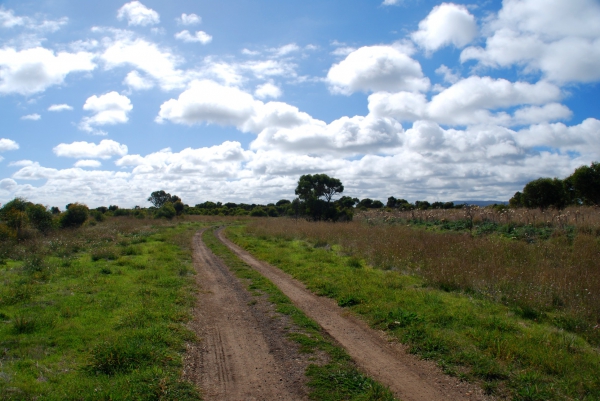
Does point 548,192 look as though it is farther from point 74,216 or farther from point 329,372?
point 74,216

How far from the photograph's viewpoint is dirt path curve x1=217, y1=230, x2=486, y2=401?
4.78 m

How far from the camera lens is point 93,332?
22.4 feet

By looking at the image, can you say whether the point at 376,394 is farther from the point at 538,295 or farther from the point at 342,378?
the point at 538,295

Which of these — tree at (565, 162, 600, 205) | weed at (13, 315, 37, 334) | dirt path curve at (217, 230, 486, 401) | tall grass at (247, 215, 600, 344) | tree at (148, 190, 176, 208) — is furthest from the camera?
tree at (148, 190, 176, 208)

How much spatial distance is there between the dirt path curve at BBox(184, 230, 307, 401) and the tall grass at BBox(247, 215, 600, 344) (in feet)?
16.5

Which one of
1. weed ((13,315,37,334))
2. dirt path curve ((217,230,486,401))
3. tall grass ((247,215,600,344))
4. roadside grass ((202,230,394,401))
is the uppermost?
tall grass ((247,215,600,344))

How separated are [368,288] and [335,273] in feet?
8.31

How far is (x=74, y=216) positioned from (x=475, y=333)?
3057 cm

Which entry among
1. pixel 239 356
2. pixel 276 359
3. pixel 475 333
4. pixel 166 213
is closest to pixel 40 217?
pixel 239 356

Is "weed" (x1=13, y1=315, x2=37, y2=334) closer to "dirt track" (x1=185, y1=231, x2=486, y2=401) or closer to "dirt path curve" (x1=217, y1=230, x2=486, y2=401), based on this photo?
"dirt track" (x1=185, y1=231, x2=486, y2=401)

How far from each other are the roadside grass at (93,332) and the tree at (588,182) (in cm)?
2639

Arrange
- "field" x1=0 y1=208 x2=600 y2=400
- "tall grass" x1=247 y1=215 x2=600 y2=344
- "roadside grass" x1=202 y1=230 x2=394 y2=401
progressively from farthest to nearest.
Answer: "tall grass" x1=247 y1=215 x2=600 y2=344
"field" x1=0 y1=208 x2=600 y2=400
"roadside grass" x1=202 y1=230 x2=394 y2=401

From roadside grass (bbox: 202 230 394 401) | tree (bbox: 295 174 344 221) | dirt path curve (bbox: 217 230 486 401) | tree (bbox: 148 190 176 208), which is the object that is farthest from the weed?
tree (bbox: 148 190 176 208)

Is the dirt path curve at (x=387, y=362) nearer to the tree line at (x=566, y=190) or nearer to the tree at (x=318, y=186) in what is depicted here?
the tree line at (x=566, y=190)
